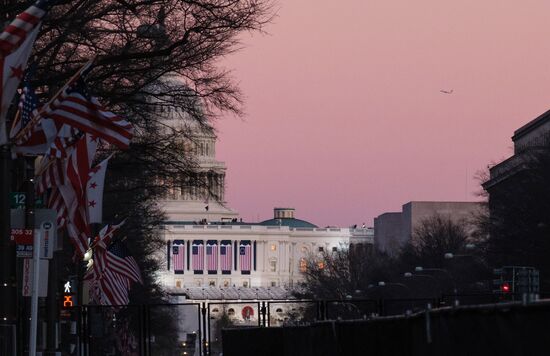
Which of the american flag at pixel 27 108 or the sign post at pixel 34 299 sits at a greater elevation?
the american flag at pixel 27 108

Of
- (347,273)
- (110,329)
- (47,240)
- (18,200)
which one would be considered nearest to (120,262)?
(18,200)

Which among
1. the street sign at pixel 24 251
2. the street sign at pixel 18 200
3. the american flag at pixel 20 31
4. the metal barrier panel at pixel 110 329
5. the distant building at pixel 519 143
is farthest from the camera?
the distant building at pixel 519 143

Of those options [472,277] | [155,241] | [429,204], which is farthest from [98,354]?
[429,204]

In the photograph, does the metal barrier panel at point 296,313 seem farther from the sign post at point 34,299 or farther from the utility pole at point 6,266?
the sign post at point 34,299

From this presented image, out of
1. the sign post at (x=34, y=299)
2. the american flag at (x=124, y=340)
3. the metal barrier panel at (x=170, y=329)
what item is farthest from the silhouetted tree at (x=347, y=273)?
the sign post at (x=34, y=299)

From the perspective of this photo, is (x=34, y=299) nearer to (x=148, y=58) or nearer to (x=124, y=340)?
(x=148, y=58)

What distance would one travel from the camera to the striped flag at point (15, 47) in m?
20.7

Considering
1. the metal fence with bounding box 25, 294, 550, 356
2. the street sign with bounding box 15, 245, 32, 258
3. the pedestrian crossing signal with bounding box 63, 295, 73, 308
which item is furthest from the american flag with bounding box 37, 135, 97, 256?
the pedestrian crossing signal with bounding box 63, 295, 73, 308

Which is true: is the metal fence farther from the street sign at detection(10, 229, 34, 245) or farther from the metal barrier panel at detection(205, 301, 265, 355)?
the street sign at detection(10, 229, 34, 245)

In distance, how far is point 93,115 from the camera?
948 inches

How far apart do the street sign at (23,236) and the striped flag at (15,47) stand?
181 inches

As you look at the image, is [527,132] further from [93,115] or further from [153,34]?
[93,115]

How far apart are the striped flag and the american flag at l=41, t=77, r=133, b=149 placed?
2.28 meters

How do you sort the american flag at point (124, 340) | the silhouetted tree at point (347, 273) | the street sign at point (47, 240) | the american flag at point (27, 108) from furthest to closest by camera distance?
the silhouetted tree at point (347, 273), the american flag at point (124, 340), the street sign at point (47, 240), the american flag at point (27, 108)
